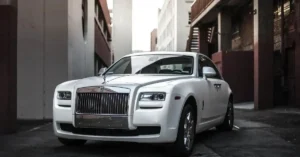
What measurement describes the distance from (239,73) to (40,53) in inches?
414

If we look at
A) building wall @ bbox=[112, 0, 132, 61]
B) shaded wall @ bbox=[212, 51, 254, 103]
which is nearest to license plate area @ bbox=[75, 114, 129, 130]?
shaded wall @ bbox=[212, 51, 254, 103]

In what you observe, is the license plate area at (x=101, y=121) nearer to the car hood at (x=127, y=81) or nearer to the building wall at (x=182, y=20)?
the car hood at (x=127, y=81)

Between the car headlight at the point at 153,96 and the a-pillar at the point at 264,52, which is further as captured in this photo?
the a-pillar at the point at 264,52

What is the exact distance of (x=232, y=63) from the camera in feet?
65.2

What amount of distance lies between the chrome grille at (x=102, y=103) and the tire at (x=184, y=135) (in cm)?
84

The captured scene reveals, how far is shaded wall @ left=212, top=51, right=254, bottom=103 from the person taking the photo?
1980cm

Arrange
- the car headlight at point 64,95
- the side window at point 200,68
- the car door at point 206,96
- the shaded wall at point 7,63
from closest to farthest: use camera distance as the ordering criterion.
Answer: the car headlight at point 64,95
the car door at point 206,96
the side window at point 200,68
the shaded wall at point 7,63

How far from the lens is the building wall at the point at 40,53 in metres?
12.1

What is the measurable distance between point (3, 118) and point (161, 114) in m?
4.14

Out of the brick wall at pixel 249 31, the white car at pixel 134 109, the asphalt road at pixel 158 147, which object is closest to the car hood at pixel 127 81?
the white car at pixel 134 109

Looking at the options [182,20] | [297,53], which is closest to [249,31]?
[297,53]

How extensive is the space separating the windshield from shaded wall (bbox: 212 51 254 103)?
12285mm

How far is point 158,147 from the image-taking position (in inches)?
281

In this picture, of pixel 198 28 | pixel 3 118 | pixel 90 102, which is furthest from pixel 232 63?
pixel 90 102
